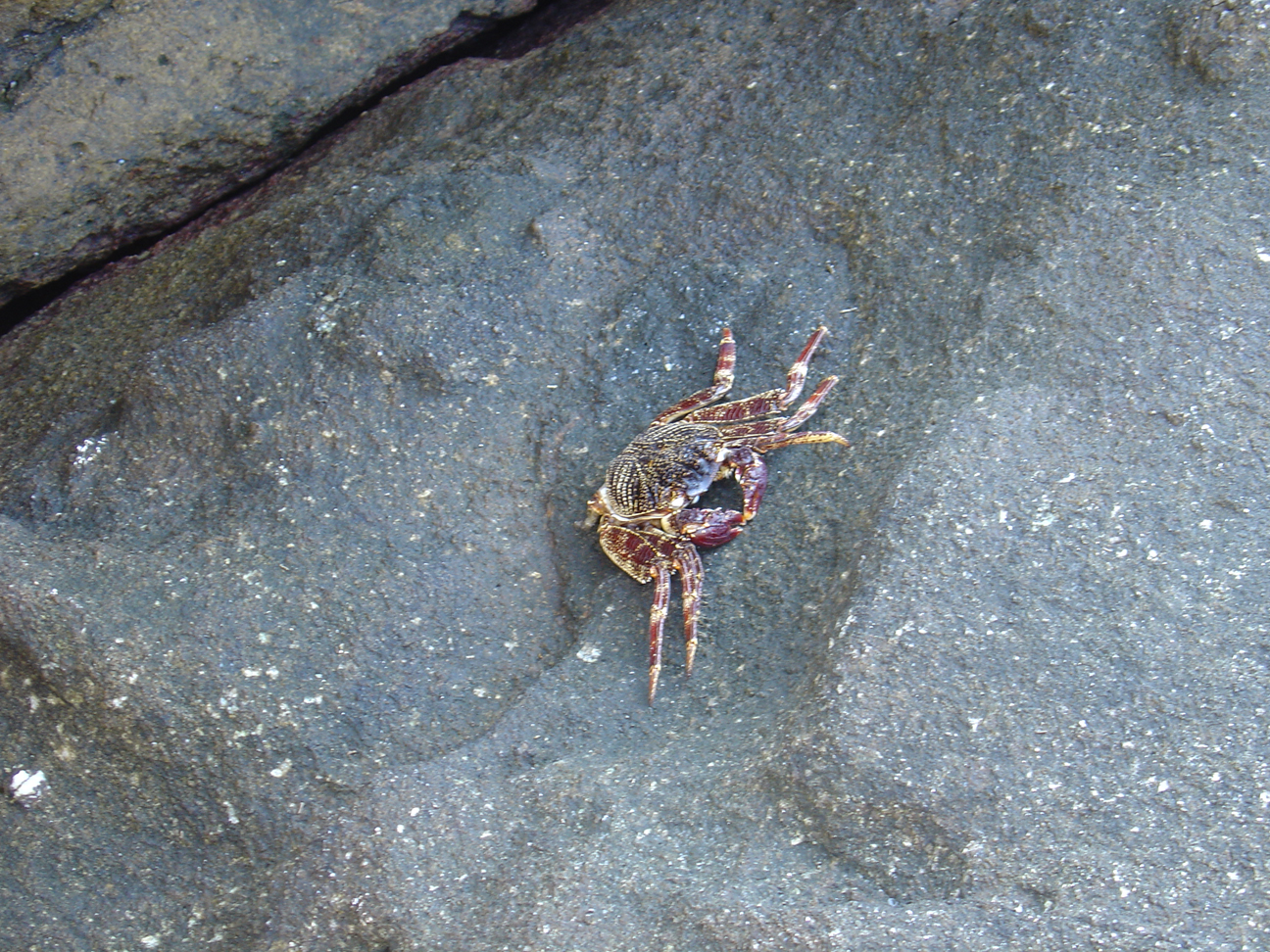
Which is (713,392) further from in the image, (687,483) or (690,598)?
(690,598)

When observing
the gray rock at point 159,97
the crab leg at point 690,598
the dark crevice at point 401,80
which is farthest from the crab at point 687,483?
the gray rock at point 159,97

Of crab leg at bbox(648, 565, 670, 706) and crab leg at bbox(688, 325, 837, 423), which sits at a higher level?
crab leg at bbox(688, 325, 837, 423)

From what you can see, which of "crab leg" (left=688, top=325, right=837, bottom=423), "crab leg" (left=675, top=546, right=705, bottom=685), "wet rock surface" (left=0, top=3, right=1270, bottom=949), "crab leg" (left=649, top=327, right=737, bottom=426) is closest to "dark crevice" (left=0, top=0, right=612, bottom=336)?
"wet rock surface" (left=0, top=3, right=1270, bottom=949)

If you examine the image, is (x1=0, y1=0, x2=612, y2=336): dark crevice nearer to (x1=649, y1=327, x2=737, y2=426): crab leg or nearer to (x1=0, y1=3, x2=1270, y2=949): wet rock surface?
(x1=0, y1=3, x2=1270, y2=949): wet rock surface

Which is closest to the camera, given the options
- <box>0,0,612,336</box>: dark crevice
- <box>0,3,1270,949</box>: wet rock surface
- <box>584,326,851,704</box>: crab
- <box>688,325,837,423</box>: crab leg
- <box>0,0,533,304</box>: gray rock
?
<box>0,3,1270,949</box>: wet rock surface

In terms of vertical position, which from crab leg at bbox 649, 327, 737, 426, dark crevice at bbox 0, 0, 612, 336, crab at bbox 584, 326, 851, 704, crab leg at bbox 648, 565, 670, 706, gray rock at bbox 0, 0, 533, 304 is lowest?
crab leg at bbox 648, 565, 670, 706

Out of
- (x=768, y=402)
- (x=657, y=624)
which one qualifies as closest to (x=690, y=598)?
(x=657, y=624)
